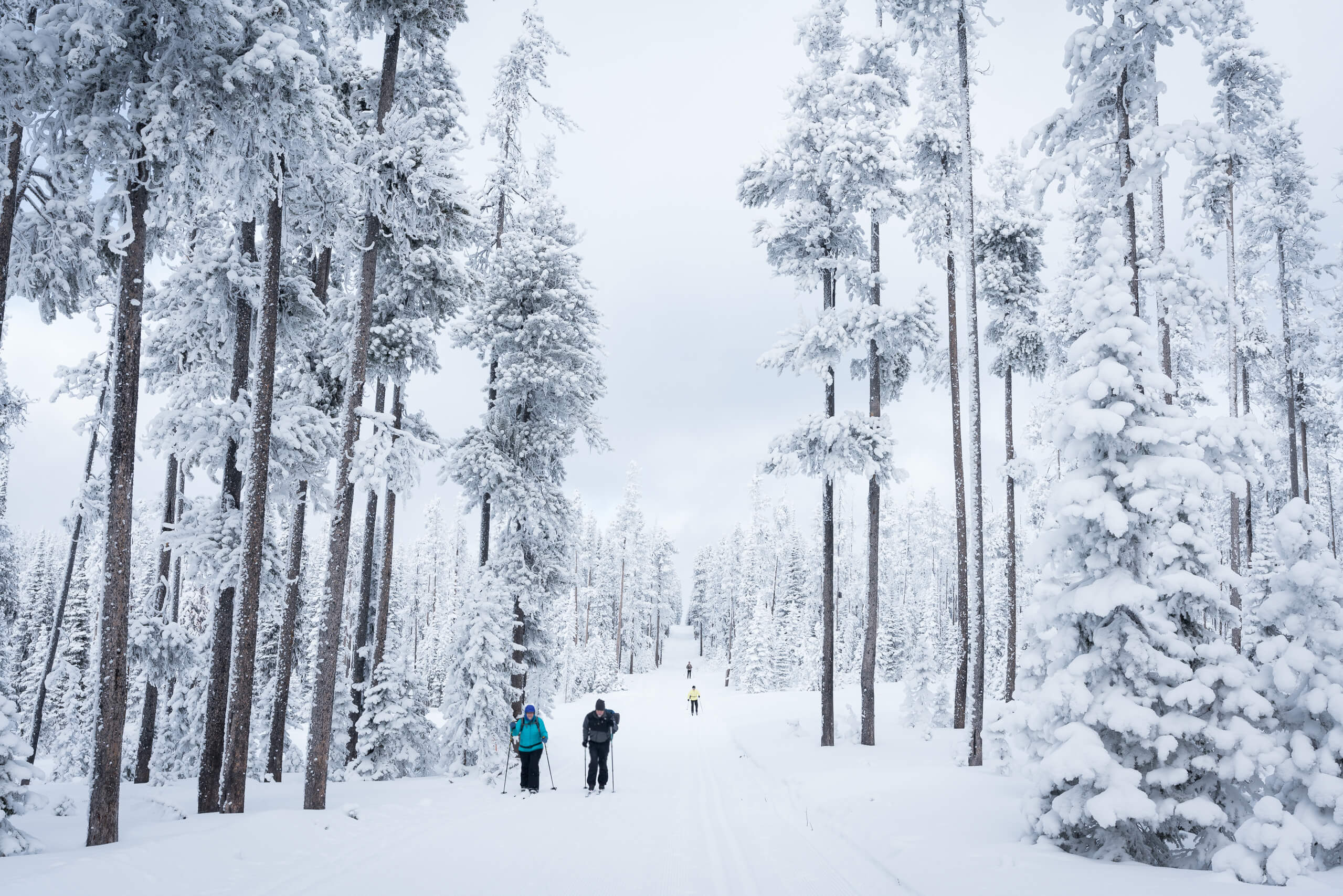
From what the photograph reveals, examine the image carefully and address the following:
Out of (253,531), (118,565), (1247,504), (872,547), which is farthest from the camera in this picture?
(1247,504)

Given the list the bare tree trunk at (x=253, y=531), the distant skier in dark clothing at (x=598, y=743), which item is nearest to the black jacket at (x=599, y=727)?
the distant skier in dark clothing at (x=598, y=743)

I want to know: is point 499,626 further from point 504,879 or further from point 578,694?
point 578,694

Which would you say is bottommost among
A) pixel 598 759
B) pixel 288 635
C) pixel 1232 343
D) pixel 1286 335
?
pixel 598 759

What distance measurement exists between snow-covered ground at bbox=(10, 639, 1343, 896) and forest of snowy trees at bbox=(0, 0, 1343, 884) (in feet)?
2.87

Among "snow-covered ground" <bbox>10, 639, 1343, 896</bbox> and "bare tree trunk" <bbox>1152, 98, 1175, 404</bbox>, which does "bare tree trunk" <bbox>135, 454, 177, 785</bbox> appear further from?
"bare tree trunk" <bbox>1152, 98, 1175, 404</bbox>

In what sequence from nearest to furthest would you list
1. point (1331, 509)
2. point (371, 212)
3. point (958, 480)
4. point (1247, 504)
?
point (371, 212), point (958, 480), point (1247, 504), point (1331, 509)

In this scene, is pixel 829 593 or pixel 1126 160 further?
pixel 829 593

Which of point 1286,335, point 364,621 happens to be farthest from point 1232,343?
point 364,621

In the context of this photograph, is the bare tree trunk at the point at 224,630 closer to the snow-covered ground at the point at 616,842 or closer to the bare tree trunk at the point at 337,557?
the snow-covered ground at the point at 616,842

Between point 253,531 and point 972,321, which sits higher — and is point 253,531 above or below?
below

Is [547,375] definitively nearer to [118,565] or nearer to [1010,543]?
[118,565]

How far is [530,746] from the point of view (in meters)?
13.1

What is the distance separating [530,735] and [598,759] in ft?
4.59

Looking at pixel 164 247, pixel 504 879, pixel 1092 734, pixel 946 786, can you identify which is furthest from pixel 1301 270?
pixel 164 247
